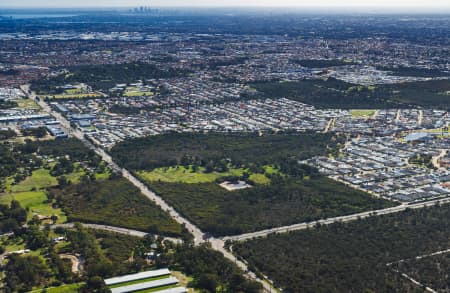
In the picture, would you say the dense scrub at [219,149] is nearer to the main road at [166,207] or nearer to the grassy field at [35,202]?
the main road at [166,207]

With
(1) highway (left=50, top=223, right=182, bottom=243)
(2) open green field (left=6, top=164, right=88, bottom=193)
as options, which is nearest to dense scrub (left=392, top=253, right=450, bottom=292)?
(1) highway (left=50, top=223, right=182, bottom=243)

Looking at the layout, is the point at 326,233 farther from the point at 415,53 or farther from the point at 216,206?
the point at 415,53

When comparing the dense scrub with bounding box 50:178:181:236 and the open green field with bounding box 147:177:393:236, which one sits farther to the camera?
the open green field with bounding box 147:177:393:236

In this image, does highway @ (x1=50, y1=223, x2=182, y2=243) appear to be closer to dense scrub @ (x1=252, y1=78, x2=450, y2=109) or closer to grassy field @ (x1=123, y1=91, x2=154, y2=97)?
dense scrub @ (x1=252, y1=78, x2=450, y2=109)

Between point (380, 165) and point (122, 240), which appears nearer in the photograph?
point (122, 240)

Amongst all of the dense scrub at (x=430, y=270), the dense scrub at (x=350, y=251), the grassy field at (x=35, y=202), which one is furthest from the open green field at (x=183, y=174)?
the dense scrub at (x=430, y=270)

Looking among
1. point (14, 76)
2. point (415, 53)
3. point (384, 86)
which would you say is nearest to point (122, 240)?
point (384, 86)
